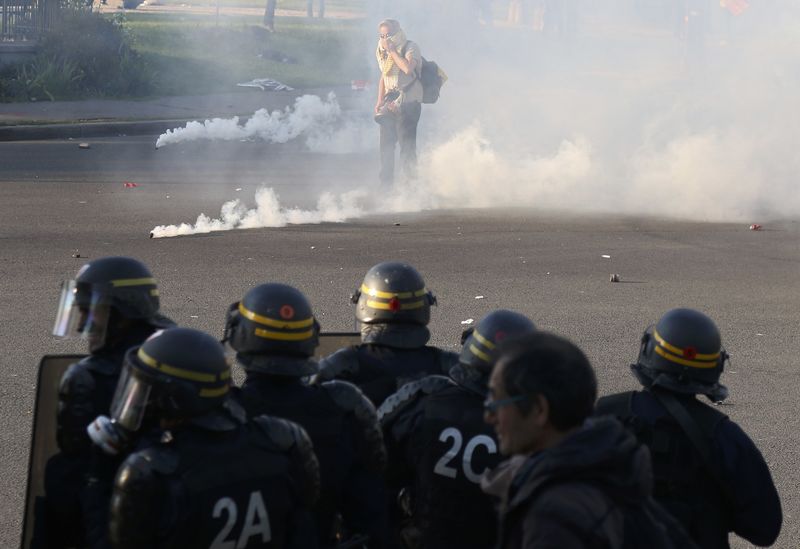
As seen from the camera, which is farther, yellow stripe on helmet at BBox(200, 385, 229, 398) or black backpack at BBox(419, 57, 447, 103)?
black backpack at BBox(419, 57, 447, 103)

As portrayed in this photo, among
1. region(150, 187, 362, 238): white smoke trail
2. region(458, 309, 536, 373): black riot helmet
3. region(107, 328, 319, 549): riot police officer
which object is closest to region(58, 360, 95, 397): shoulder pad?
region(107, 328, 319, 549): riot police officer

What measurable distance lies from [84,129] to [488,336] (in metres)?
16.6

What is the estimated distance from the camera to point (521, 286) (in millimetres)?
9609

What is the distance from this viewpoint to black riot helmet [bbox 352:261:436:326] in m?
4.38

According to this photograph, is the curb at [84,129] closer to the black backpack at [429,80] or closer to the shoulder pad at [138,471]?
the black backpack at [429,80]

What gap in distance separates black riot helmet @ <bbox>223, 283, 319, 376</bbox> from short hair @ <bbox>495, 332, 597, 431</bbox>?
130cm

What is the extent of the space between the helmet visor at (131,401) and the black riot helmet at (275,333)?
0.60m

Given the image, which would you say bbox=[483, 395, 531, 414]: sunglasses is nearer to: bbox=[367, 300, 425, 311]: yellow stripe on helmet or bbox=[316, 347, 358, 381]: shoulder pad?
bbox=[316, 347, 358, 381]: shoulder pad

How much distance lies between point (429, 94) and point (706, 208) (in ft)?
11.0

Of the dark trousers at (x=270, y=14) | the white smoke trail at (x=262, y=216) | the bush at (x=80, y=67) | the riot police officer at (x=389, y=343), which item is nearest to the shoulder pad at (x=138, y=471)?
the riot police officer at (x=389, y=343)

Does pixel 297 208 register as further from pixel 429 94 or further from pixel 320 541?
pixel 320 541

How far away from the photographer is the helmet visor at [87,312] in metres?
3.73

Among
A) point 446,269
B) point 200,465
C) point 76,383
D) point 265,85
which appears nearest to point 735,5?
point 446,269

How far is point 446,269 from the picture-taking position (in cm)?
1013
